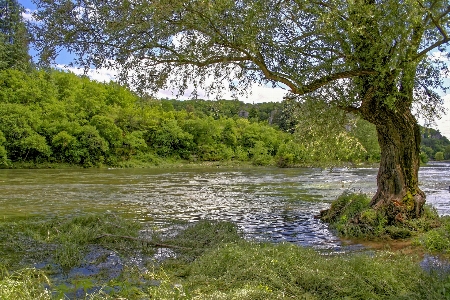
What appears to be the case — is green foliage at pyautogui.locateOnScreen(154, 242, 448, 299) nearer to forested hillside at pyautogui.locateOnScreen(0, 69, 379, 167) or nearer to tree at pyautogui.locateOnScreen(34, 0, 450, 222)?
tree at pyautogui.locateOnScreen(34, 0, 450, 222)

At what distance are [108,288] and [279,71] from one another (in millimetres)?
8004

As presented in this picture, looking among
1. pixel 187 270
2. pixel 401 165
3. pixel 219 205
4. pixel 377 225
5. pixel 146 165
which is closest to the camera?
pixel 187 270

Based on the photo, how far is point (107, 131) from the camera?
64.6 metres

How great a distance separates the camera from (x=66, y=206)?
18.4m

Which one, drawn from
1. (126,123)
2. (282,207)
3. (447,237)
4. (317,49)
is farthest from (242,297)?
(126,123)

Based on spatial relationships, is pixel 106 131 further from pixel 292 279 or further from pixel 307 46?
pixel 292 279

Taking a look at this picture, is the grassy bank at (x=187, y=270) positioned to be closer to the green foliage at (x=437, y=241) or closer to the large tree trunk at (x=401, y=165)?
the green foliage at (x=437, y=241)

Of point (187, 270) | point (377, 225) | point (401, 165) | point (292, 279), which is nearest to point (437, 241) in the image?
point (377, 225)

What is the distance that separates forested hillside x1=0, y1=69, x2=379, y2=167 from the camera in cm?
5616

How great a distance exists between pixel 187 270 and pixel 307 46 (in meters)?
7.56

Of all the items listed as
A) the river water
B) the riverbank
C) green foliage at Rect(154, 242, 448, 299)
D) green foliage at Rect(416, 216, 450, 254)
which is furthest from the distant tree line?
green foliage at Rect(154, 242, 448, 299)

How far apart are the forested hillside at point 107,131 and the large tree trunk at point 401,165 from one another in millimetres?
28244

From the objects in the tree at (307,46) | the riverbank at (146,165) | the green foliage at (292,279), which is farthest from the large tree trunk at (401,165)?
the riverbank at (146,165)

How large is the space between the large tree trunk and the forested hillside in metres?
28.2
